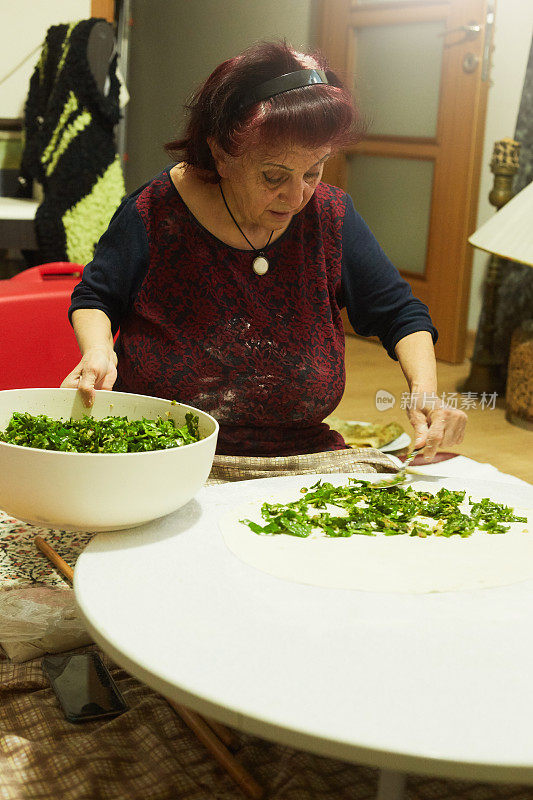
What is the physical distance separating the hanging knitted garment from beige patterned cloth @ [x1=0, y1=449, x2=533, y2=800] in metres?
1.74

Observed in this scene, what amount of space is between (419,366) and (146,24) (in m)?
4.80

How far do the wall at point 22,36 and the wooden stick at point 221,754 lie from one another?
8.02 feet

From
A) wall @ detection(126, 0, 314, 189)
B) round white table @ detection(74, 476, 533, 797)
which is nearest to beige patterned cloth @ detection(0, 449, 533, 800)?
round white table @ detection(74, 476, 533, 797)

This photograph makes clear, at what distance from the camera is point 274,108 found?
4.31 feet

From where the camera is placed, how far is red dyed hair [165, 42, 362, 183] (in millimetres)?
1318

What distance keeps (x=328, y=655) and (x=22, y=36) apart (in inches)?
109

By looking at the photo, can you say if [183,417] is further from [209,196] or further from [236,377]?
[209,196]

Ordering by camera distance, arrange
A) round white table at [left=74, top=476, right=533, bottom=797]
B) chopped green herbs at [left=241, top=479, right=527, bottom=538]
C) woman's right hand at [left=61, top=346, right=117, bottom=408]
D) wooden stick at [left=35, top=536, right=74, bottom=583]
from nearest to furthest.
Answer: round white table at [left=74, top=476, right=533, bottom=797] → chopped green herbs at [left=241, top=479, right=527, bottom=538] → woman's right hand at [left=61, top=346, right=117, bottom=408] → wooden stick at [left=35, top=536, right=74, bottom=583]

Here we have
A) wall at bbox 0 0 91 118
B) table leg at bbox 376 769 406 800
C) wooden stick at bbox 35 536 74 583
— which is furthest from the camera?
wall at bbox 0 0 91 118

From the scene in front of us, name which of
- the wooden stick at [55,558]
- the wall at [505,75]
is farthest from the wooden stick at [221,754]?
the wall at [505,75]

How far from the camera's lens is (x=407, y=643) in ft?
2.68

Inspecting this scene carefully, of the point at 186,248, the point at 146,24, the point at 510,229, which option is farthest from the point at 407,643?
the point at 146,24

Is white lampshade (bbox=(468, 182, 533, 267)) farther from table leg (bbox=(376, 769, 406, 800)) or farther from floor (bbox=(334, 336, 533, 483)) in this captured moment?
table leg (bbox=(376, 769, 406, 800))

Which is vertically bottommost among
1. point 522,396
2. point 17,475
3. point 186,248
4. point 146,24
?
point 522,396
